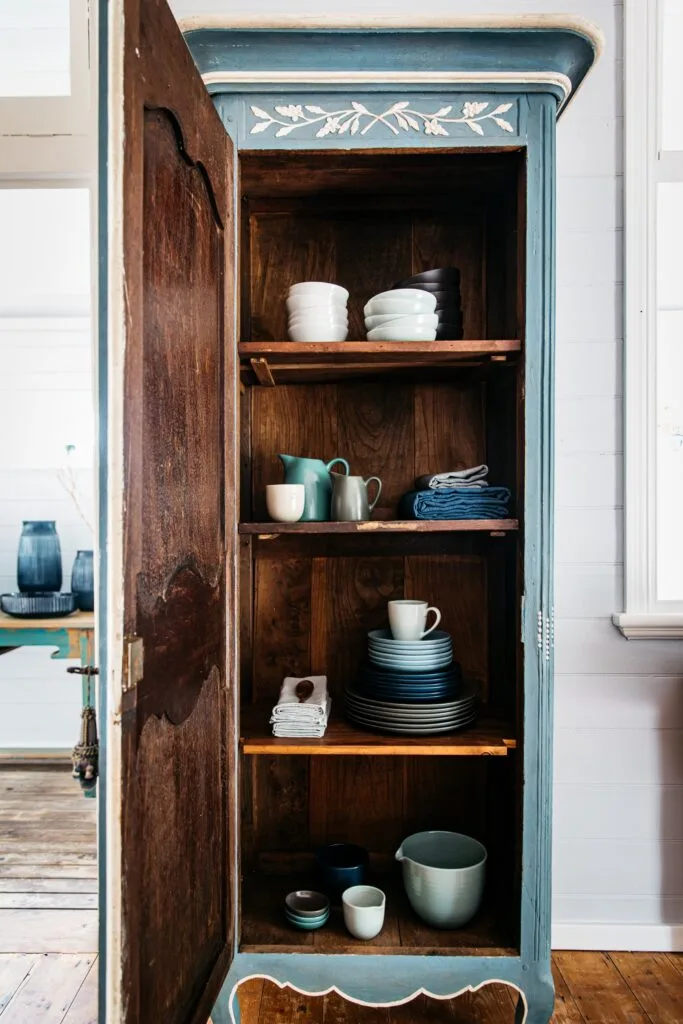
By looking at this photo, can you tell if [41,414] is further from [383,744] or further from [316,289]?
[383,744]

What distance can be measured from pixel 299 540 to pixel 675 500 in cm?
110

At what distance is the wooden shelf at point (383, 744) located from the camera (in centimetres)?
163

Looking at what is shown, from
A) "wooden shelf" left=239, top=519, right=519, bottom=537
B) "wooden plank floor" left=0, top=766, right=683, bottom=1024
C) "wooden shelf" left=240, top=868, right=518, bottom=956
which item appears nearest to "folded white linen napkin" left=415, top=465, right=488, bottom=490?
"wooden shelf" left=239, top=519, right=519, bottom=537

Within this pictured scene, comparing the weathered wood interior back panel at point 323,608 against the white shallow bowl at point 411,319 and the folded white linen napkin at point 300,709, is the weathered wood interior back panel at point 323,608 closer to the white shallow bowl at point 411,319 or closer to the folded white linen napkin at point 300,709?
the folded white linen napkin at point 300,709

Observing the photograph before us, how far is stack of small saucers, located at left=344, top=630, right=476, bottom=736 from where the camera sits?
1.71 m

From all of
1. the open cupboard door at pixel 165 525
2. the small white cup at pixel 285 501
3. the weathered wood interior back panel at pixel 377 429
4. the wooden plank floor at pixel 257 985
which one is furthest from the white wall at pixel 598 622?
the open cupboard door at pixel 165 525

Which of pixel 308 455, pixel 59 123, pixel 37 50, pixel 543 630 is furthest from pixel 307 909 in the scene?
pixel 37 50

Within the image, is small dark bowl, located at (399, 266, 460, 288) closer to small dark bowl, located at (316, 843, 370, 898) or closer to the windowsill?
the windowsill

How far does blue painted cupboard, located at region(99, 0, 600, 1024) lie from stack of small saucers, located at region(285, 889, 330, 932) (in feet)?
0.14

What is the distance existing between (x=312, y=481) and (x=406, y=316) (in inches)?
17.2

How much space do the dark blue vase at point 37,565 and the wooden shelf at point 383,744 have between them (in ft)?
5.93

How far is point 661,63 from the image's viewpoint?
2.08 meters

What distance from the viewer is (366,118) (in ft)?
5.18

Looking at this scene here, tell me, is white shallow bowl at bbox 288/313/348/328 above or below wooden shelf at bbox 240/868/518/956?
above
